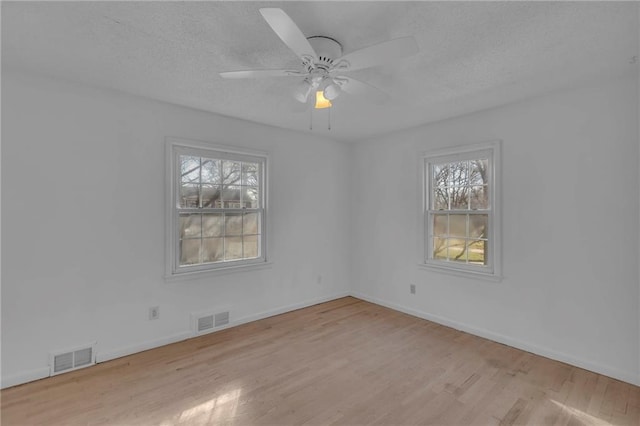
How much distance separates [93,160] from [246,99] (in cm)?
151

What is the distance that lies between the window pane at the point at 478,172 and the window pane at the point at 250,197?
264 cm

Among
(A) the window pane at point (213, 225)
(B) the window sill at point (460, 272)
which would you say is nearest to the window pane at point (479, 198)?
(B) the window sill at point (460, 272)

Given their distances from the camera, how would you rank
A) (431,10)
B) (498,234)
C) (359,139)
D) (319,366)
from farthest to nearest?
1. (359,139)
2. (498,234)
3. (319,366)
4. (431,10)

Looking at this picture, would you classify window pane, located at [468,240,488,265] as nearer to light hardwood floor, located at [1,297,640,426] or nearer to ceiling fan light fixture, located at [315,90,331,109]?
light hardwood floor, located at [1,297,640,426]

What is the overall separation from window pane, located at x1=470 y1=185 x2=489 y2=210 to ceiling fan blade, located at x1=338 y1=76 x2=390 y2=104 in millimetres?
1916

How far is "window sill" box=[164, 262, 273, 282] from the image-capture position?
10.8 feet

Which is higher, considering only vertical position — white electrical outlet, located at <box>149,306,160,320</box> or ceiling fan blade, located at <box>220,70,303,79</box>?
ceiling fan blade, located at <box>220,70,303,79</box>

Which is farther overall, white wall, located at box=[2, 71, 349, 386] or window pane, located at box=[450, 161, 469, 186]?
window pane, located at box=[450, 161, 469, 186]

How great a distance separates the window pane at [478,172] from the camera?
11.5 ft

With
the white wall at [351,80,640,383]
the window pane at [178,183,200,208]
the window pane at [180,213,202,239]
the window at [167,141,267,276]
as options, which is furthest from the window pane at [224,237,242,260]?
the white wall at [351,80,640,383]

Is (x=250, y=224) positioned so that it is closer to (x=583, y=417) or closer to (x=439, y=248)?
(x=439, y=248)

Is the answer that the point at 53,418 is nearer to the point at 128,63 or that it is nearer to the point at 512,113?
the point at 128,63

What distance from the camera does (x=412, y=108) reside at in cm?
338

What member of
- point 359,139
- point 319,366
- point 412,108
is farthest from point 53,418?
point 359,139
